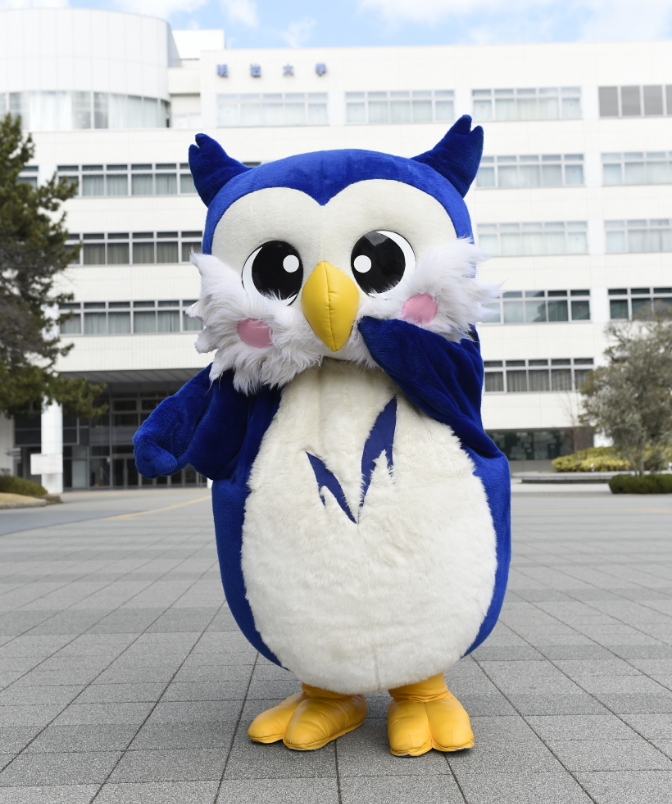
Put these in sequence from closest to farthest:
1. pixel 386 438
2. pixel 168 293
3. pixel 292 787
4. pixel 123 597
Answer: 1. pixel 292 787
2. pixel 386 438
3. pixel 123 597
4. pixel 168 293

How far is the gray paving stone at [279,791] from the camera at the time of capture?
111 inches

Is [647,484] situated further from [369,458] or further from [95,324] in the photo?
[95,324]

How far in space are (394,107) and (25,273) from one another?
21262 mm

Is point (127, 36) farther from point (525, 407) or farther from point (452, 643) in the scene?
point (452, 643)

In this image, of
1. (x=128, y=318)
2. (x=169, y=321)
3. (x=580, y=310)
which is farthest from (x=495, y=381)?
(x=128, y=318)

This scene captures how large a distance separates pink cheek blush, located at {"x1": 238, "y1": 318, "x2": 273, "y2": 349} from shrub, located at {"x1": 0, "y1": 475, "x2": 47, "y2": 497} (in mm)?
24085

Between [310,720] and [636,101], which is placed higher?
[636,101]

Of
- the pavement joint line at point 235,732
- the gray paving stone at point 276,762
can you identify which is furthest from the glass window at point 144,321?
the gray paving stone at point 276,762

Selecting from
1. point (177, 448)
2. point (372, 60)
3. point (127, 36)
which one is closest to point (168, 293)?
point (127, 36)

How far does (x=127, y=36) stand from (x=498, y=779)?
39.4 m

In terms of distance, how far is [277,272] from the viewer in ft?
10.4

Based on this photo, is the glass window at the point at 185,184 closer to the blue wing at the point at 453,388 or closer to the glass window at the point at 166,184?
the glass window at the point at 166,184

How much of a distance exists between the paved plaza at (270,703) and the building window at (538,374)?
29.5 m

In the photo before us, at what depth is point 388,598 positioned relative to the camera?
297 cm
